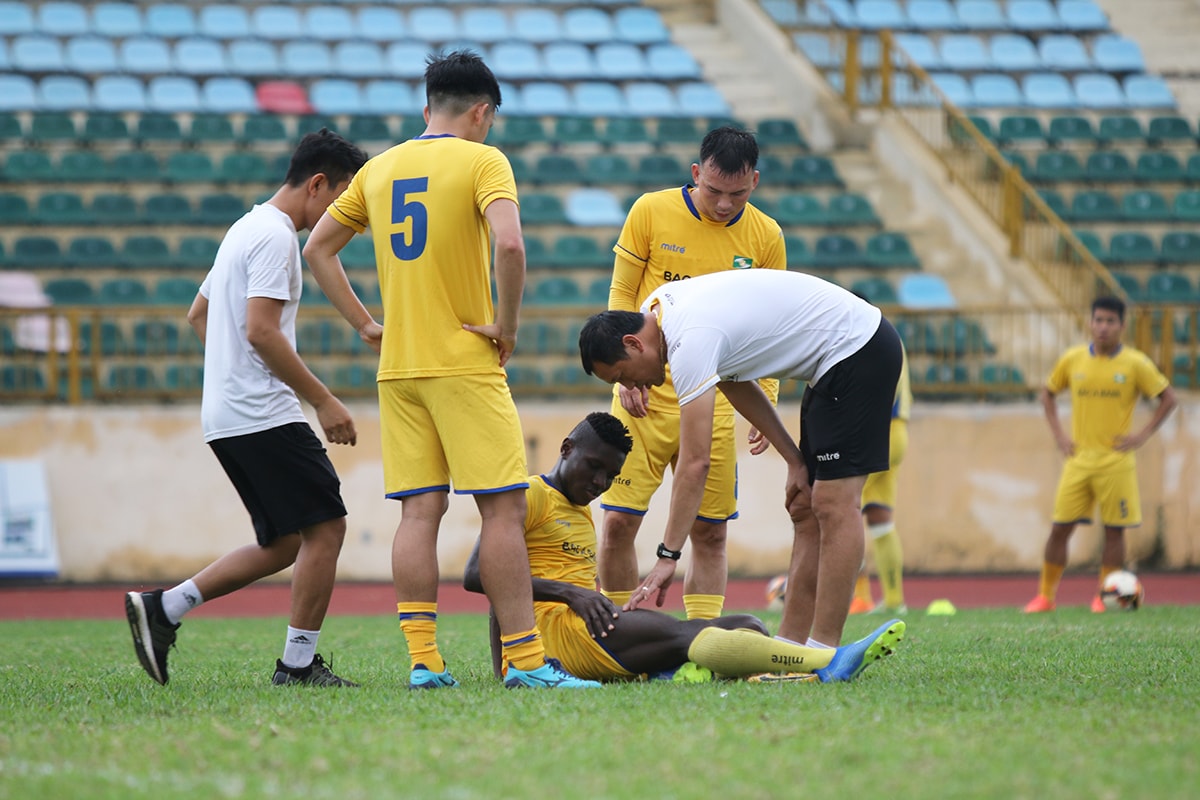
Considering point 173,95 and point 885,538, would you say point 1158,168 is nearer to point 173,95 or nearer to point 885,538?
point 885,538

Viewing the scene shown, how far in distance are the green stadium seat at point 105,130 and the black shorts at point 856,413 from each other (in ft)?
50.8

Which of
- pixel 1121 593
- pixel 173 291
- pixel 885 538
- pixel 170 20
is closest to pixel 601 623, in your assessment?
pixel 885 538

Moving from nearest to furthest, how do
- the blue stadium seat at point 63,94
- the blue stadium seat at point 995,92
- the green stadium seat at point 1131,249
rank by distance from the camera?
the green stadium seat at point 1131,249 → the blue stadium seat at point 63,94 → the blue stadium seat at point 995,92

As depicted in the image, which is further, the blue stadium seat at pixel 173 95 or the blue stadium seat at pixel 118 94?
the blue stadium seat at pixel 173 95

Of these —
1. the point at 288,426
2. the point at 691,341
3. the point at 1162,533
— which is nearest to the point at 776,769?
the point at 691,341

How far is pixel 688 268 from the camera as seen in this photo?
6266 millimetres

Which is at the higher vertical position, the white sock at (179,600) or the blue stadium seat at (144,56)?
the blue stadium seat at (144,56)

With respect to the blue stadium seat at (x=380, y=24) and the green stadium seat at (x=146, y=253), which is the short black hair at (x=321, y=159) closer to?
the green stadium seat at (x=146, y=253)

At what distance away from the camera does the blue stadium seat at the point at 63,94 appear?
63.4 feet

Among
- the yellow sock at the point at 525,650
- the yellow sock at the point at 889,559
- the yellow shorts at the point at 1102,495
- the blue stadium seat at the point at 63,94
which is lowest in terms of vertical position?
the yellow sock at the point at 889,559

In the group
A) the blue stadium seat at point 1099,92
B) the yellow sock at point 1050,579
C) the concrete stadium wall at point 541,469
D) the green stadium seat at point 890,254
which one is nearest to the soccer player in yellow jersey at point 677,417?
the yellow sock at point 1050,579

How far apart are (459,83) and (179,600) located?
2.34 metres

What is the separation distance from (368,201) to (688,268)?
166 centimetres

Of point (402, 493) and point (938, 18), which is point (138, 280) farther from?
point (938, 18)
